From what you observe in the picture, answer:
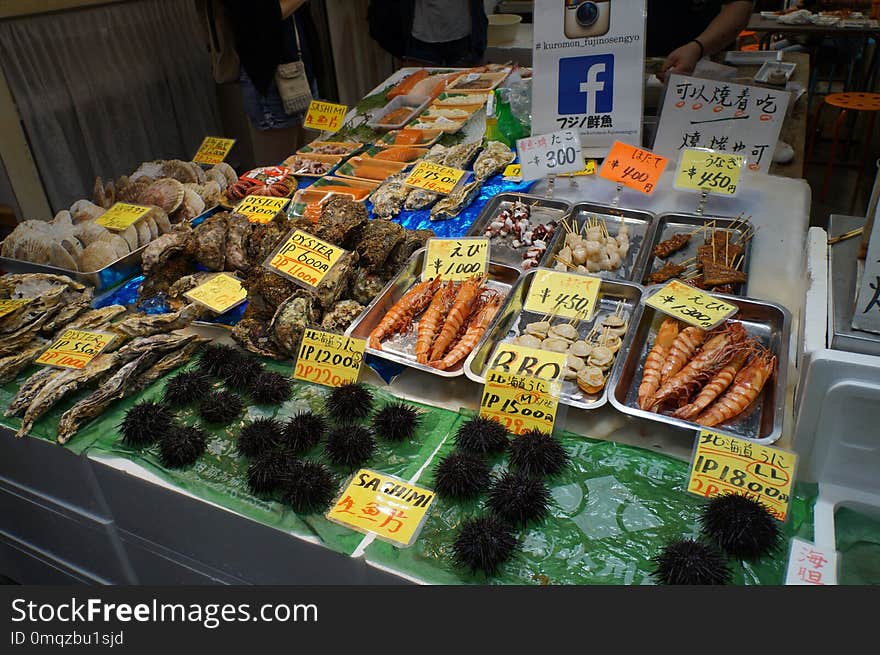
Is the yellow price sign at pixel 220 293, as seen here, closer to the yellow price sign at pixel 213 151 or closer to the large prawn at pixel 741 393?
the yellow price sign at pixel 213 151

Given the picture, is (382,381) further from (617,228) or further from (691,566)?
(617,228)

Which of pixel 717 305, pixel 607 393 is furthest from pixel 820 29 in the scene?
pixel 607 393

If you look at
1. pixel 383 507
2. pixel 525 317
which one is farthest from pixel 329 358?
pixel 525 317

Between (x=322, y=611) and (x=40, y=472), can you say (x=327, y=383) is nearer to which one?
(x=322, y=611)

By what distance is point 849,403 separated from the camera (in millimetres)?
1467

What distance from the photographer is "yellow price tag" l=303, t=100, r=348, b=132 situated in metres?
3.77

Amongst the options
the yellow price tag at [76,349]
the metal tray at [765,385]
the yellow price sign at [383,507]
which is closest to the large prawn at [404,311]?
the yellow price sign at [383,507]

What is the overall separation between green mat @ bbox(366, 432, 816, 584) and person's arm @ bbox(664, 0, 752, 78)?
2790 mm

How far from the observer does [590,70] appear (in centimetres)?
288

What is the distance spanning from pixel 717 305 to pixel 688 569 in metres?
1.00

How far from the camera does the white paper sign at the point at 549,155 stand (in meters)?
2.85

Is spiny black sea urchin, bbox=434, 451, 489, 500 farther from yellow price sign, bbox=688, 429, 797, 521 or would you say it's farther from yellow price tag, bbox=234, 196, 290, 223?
yellow price tag, bbox=234, 196, 290, 223

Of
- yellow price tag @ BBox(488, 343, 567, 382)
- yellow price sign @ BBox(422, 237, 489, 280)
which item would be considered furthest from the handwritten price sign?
yellow price tag @ BBox(488, 343, 567, 382)

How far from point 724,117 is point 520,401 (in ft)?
6.24
